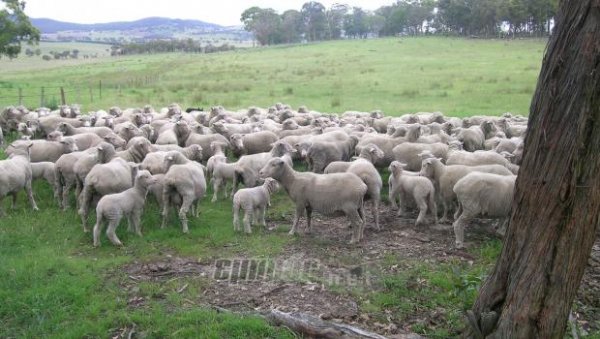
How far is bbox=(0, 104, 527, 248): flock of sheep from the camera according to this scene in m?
10.4

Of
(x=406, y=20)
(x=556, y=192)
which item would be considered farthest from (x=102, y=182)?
(x=406, y=20)

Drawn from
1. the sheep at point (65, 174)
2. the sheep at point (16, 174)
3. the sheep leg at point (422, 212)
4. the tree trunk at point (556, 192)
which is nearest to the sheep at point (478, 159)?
the sheep leg at point (422, 212)

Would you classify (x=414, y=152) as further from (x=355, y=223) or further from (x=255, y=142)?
(x=255, y=142)

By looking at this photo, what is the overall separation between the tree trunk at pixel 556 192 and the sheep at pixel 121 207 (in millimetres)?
6895

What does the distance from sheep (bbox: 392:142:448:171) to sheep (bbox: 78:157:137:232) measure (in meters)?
6.69

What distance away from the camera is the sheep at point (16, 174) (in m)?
11.7

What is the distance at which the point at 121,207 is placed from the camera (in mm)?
10195

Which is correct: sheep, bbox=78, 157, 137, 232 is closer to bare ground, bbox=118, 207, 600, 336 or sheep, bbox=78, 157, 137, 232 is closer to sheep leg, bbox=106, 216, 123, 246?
sheep leg, bbox=106, 216, 123, 246

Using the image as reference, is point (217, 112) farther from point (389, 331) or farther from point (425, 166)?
point (389, 331)

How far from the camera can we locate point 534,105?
18.8 feet

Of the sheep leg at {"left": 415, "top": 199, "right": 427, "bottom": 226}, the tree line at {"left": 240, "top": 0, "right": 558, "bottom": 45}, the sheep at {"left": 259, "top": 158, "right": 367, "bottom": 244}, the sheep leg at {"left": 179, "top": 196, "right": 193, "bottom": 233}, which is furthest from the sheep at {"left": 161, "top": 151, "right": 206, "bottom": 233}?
the tree line at {"left": 240, "top": 0, "right": 558, "bottom": 45}

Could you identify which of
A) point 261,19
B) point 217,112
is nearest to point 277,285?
point 217,112

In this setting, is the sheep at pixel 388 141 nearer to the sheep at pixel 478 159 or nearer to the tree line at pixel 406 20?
the sheep at pixel 478 159

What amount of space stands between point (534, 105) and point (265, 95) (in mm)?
30602
